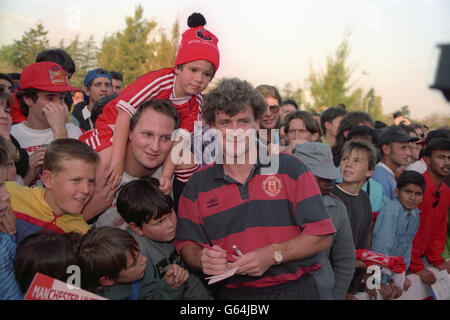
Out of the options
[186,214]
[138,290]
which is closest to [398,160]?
[186,214]

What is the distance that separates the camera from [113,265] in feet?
7.19

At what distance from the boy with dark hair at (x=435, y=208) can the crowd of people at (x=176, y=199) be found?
1.27 meters

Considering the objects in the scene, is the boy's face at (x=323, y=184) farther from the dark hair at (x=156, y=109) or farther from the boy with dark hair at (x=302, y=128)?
the boy with dark hair at (x=302, y=128)

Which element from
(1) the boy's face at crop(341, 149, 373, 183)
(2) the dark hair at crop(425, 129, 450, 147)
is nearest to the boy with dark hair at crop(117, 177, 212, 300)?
(1) the boy's face at crop(341, 149, 373, 183)

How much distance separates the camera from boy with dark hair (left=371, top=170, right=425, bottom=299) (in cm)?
379

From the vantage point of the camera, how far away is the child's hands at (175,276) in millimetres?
2521

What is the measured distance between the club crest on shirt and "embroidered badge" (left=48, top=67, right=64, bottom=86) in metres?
2.24

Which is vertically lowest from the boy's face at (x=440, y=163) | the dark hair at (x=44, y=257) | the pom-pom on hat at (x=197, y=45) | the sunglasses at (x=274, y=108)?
the dark hair at (x=44, y=257)

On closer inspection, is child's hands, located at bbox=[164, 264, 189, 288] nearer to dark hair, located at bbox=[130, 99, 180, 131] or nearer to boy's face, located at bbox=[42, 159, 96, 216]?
boy's face, located at bbox=[42, 159, 96, 216]

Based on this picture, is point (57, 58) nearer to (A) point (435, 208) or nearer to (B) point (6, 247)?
(B) point (6, 247)

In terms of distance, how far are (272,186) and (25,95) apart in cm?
249

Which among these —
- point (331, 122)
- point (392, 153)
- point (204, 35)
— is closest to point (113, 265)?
point (204, 35)

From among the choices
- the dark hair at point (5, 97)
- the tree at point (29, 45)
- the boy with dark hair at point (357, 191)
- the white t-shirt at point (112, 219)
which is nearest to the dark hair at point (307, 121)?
the boy with dark hair at point (357, 191)

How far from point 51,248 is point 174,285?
2.94 ft
